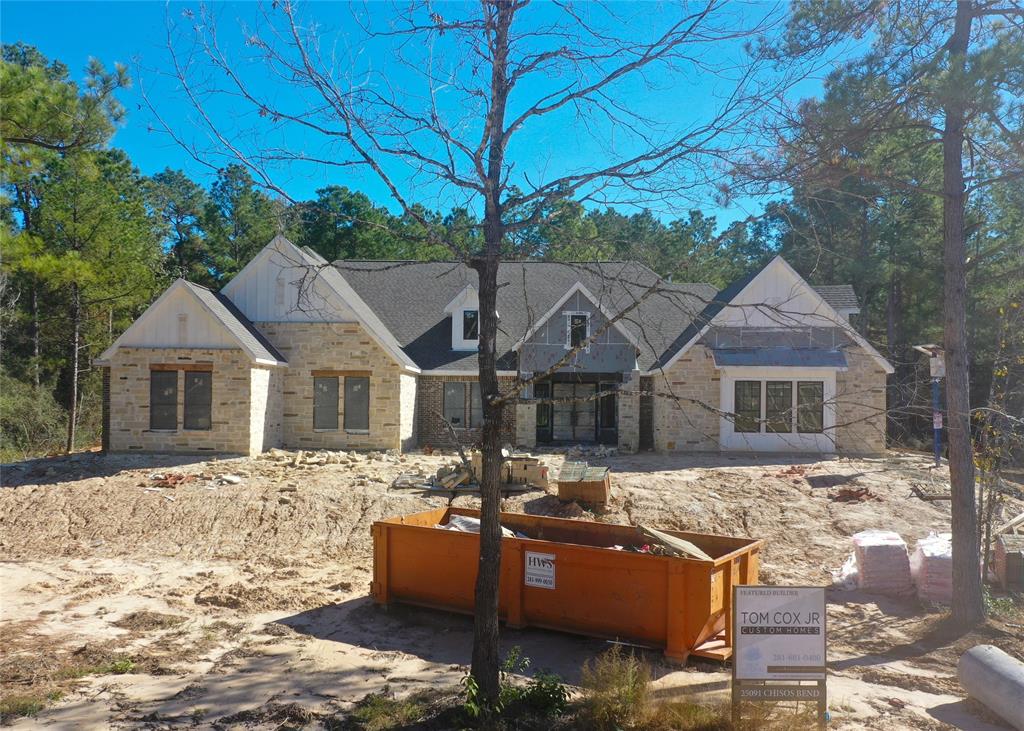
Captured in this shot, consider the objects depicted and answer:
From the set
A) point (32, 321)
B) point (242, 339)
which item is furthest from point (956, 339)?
point (32, 321)

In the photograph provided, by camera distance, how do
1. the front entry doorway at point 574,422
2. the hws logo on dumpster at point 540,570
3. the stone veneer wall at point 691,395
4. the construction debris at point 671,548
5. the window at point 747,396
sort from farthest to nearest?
the front entry doorway at point 574,422
the stone veneer wall at point 691,395
the window at point 747,396
the hws logo on dumpster at point 540,570
the construction debris at point 671,548

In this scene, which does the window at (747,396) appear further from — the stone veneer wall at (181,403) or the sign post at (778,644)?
the sign post at (778,644)

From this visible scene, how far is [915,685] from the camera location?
7.43 metres

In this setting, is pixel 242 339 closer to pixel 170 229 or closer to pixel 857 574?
pixel 857 574

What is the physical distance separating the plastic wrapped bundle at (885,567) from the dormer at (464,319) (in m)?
15.5

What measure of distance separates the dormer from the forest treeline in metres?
5.09

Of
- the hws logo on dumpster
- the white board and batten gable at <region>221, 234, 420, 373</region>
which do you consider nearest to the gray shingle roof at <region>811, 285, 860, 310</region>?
the white board and batten gable at <region>221, 234, 420, 373</region>

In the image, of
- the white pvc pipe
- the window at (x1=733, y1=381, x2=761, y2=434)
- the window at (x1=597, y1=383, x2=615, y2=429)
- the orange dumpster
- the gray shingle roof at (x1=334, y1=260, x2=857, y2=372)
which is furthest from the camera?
the window at (x1=597, y1=383, x2=615, y2=429)

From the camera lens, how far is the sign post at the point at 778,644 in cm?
600

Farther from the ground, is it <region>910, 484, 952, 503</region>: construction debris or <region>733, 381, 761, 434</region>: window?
<region>733, 381, 761, 434</region>: window

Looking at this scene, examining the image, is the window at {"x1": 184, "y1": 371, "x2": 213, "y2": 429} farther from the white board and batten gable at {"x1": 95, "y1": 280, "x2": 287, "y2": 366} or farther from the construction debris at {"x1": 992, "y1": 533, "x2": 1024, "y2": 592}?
the construction debris at {"x1": 992, "y1": 533, "x2": 1024, "y2": 592}

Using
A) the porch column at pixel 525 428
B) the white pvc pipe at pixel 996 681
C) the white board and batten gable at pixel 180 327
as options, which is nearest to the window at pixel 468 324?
the porch column at pixel 525 428

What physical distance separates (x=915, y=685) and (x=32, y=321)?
3418 cm

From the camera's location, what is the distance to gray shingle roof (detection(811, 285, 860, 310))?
2466cm
